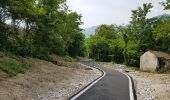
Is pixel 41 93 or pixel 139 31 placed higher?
pixel 139 31

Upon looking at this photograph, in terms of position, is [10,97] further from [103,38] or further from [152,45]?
[103,38]

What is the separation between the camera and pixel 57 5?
173ft

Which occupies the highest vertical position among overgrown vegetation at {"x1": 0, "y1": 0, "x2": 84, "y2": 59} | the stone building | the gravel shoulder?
overgrown vegetation at {"x1": 0, "y1": 0, "x2": 84, "y2": 59}

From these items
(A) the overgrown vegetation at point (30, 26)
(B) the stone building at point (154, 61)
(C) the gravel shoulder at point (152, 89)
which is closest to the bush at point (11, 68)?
(A) the overgrown vegetation at point (30, 26)

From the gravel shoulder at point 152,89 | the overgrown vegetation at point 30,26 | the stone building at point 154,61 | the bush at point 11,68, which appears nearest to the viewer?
the gravel shoulder at point 152,89

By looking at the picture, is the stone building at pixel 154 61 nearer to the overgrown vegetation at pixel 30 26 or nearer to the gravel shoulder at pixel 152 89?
the overgrown vegetation at pixel 30 26

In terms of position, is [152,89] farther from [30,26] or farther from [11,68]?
[30,26]

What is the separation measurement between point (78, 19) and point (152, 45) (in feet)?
92.4

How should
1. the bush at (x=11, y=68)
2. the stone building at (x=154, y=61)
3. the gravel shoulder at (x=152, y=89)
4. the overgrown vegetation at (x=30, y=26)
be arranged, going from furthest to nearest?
the stone building at (x=154, y=61) < the overgrown vegetation at (x=30, y=26) < the bush at (x=11, y=68) < the gravel shoulder at (x=152, y=89)

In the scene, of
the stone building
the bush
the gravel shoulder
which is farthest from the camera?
the stone building

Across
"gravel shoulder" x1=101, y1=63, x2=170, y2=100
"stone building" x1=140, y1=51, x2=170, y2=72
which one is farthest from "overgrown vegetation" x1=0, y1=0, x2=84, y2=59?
"stone building" x1=140, y1=51, x2=170, y2=72

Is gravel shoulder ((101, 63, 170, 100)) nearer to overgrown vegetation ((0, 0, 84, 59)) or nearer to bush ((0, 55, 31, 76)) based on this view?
bush ((0, 55, 31, 76))

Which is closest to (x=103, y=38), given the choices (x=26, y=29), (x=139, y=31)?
(x=139, y=31)

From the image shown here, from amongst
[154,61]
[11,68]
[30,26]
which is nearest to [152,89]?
[11,68]
